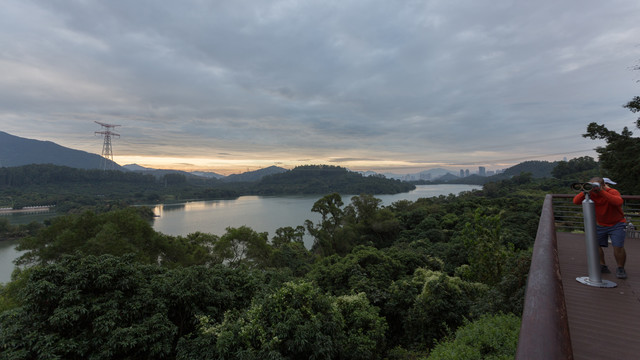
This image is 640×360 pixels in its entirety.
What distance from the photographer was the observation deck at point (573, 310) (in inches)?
35.0

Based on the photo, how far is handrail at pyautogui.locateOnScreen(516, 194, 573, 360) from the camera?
835mm

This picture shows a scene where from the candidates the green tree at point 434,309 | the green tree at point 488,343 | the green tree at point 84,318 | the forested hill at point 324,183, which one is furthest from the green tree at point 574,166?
the green tree at point 84,318

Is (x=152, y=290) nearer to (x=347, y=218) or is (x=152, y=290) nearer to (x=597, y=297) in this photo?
(x=597, y=297)

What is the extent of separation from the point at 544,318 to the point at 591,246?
2372 mm

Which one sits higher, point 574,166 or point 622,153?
point 574,166

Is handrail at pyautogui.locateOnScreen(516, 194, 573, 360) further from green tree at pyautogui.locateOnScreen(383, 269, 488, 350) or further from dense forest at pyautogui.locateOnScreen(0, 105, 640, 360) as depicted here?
green tree at pyautogui.locateOnScreen(383, 269, 488, 350)

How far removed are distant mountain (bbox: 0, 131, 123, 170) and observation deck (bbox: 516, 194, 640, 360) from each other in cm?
21479

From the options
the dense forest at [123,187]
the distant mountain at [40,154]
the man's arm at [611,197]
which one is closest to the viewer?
the man's arm at [611,197]

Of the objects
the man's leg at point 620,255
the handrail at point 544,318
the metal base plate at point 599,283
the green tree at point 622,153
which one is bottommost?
the metal base plate at point 599,283

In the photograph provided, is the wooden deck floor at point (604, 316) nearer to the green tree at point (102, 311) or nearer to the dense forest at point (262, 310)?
the dense forest at point (262, 310)

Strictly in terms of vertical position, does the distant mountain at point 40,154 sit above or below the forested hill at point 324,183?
above

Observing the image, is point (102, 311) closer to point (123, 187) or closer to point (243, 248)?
point (243, 248)

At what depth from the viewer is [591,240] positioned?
2.53m

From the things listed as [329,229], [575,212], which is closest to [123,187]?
[329,229]
